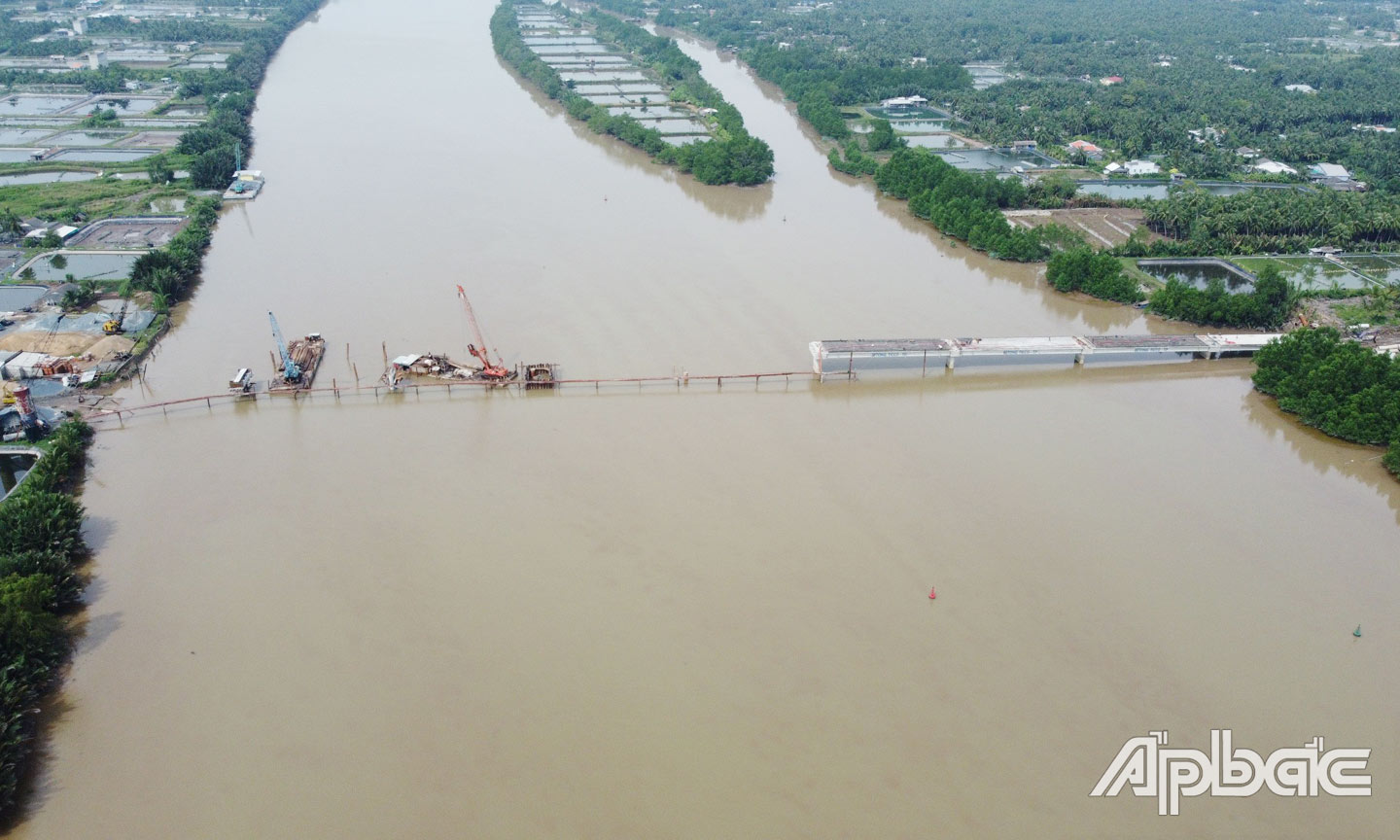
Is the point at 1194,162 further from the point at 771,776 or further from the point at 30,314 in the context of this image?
the point at 30,314

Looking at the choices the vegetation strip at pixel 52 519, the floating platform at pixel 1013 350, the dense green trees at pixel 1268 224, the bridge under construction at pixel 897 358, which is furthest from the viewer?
the dense green trees at pixel 1268 224

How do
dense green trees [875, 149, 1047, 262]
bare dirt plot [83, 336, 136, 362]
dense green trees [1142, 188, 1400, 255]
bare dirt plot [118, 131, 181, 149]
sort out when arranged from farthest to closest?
bare dirt plot [118, 131, 181, 149] → dense green trees [1142, 188, 1400, 255] → dense green trees [875, 149, 1047, 262] → bare dirt plot [83, 336, 136, 362]

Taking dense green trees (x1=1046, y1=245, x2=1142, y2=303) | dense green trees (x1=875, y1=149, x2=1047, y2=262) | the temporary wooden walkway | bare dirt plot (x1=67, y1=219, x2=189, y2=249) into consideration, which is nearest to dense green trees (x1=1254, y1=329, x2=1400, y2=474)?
dense green trees (x1=1046, y1=245, x2=1142, y2=303)

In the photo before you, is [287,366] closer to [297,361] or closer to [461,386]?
[297,361]

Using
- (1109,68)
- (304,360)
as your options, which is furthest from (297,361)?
(1109,68)

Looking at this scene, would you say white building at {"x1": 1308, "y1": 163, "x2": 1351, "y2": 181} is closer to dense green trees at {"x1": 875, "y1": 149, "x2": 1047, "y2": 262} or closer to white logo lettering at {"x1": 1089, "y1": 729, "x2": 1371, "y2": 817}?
dense green trees at {"x1": 875, "y1": 149, "x2": 1047, "y2": 262}

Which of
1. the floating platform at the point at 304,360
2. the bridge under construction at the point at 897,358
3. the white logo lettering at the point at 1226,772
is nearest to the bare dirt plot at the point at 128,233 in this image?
the floating platform at the point at 304,360

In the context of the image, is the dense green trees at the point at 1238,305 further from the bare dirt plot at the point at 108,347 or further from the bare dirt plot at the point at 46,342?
the bare dirt plot at the point at 46,342
